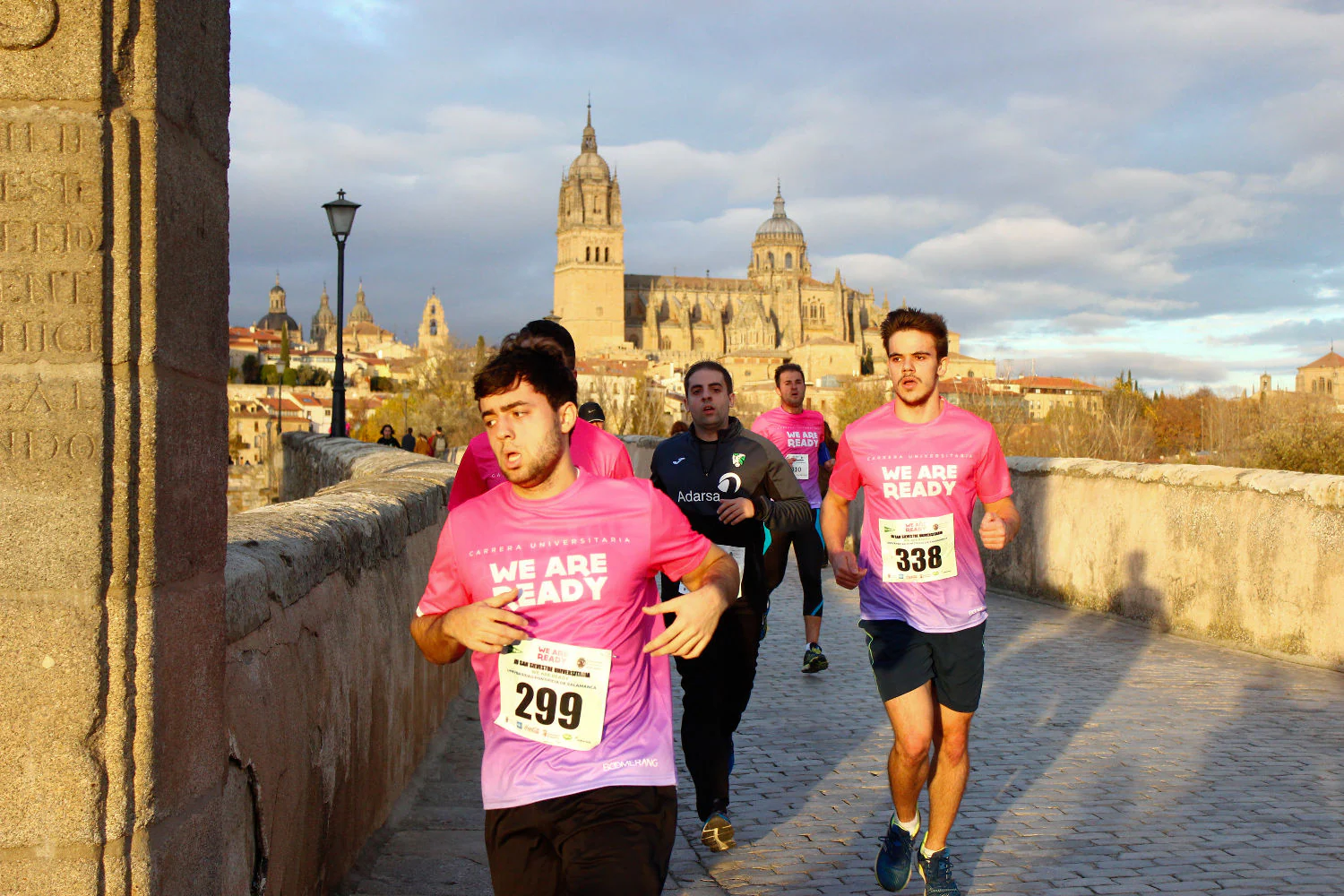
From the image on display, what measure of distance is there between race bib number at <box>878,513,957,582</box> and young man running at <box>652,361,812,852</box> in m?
0.70

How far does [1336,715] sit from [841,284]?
172 metres

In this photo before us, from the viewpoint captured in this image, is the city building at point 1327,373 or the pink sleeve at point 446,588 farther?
the city building at point 1327,373

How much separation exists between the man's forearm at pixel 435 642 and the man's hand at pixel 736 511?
2219 mm

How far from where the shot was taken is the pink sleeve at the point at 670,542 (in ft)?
10.4

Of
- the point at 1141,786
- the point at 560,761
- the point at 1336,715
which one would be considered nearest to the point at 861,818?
the point at 1141,786

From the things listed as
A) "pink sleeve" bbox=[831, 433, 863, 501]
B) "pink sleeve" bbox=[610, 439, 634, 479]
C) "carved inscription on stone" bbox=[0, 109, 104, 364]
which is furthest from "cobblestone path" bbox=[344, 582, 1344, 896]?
"carved inscription on stone" bbox=[0, 109, 104, 364]

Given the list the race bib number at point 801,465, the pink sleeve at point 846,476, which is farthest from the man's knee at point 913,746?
the race bib number at point 801,465

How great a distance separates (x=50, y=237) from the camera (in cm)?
242

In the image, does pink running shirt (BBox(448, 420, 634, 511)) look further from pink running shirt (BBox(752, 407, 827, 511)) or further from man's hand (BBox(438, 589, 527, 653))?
pink running shirt (BBox(752, 407, 827, 511))

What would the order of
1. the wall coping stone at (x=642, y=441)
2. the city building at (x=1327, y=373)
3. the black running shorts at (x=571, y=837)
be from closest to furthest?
the black running shorts at (x=571, y=837)
the wall coping stone at (x=642, y=441)
the city building at (x=1327, y=373)

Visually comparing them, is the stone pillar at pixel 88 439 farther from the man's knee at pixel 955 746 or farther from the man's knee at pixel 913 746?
the man's knee at pixel 955 746

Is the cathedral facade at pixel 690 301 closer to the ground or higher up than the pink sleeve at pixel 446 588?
higher up

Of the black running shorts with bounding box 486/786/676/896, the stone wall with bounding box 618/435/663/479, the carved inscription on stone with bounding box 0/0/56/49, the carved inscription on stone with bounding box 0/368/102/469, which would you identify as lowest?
the stone wall with bounding box 618/435/663/479

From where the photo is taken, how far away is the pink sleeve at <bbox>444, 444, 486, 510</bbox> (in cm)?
465
